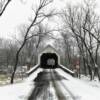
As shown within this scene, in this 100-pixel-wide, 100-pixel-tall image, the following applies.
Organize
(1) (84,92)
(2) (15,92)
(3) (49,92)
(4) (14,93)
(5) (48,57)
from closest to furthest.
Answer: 1. (4) (14,93)
2. (3) (49,92)
3. (2) (15,92)
4. (1) (84,92)
5. (5) (48,57)

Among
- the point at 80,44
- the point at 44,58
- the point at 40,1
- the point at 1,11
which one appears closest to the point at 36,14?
the point at 40,1

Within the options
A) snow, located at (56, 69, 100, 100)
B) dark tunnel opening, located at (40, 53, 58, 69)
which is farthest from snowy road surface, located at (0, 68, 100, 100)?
dark tunnel opening, located at (40, 53, 58, 69)

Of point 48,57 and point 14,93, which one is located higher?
point 48,57

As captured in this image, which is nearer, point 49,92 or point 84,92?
point 49,92

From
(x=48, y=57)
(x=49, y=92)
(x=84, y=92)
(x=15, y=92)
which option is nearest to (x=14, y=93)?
(x=15, y=92)

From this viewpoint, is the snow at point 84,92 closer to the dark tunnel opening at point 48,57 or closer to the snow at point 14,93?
the snow at point 14,93

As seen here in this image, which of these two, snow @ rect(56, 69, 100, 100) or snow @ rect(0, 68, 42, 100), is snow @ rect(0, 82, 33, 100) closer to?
snow @ rect(0, 68, 42, 100)

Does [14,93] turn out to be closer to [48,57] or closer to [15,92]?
[15,92]

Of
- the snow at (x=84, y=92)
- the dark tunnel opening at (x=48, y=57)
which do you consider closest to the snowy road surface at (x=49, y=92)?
the snow at (x=84, y=92)

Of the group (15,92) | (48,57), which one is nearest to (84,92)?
(15,92)

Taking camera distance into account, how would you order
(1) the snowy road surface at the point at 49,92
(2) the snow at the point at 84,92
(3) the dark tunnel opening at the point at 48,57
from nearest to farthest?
(1) the snowy road surface at the point at 49,92 < (2) the snow at the point at 84,92 < (3) the dark tunnel opening at the point at 48,57

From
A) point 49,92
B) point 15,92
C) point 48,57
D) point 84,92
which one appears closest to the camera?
point 49,92

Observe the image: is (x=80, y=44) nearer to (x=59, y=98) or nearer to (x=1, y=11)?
(x=1, y=11)

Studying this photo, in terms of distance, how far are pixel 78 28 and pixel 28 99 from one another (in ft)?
84.1
